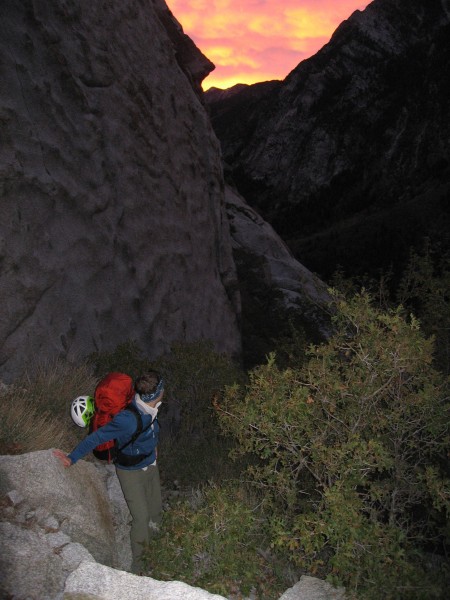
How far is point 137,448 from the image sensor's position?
17.8 feet

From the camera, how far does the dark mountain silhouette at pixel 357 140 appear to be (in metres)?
61.9

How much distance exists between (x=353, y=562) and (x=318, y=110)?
3592 inches

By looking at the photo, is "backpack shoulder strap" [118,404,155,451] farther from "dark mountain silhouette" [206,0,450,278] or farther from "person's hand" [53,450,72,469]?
"dark mountain silhouette" [206,0,450,278]

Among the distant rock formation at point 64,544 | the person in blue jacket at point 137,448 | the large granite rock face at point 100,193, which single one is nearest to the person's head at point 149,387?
the person in blue jacket at point 137,448

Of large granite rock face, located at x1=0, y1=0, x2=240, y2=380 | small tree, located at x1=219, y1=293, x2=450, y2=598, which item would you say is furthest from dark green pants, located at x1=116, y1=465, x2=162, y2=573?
large granite rock face, located at x1=0, y1=0, x2=240, y2=380

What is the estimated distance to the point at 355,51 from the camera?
8869 cm

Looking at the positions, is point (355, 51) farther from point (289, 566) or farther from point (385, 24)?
point (289, 566)

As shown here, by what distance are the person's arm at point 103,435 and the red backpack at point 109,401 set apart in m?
0.21

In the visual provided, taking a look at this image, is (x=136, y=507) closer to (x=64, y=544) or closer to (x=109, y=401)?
(x=64, y=544)

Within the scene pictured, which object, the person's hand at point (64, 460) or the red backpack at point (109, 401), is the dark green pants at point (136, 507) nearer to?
the red backpack at point (109, 401)

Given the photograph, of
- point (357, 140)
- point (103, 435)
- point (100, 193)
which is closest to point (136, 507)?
point (103, 435)

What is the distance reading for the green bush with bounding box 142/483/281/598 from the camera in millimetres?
4699

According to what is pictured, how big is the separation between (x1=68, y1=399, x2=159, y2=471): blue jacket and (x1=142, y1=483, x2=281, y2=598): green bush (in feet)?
2.22

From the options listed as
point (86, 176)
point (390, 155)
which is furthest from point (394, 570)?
point (390, 155)
